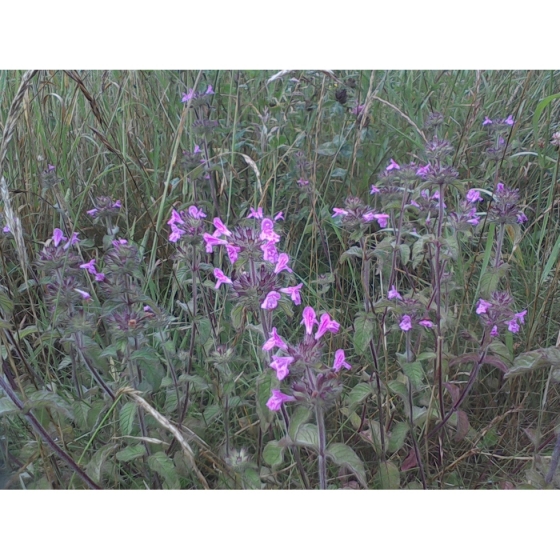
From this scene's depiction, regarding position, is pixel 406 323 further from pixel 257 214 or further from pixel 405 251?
pixel 257 214

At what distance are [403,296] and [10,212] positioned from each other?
870mm

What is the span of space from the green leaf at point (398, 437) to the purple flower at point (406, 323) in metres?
0.23

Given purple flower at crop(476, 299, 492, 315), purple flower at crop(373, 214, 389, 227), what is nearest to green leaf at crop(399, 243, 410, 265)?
purple flower at crop(373, 214, 389, 227)

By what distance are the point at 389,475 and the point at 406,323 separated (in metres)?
0.34

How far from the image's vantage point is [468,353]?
1.35 metres

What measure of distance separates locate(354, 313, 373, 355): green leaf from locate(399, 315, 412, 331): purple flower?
2.7 inches

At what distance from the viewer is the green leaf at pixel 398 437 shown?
1.31 metres

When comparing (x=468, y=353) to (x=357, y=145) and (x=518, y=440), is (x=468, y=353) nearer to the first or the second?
(x=518, y=440)

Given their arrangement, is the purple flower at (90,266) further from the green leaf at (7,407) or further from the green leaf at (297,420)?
the green leaf at (297,420)

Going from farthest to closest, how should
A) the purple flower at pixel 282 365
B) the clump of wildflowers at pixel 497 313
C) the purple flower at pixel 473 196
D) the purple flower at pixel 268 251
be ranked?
the purple flower at pixel 473 196 → the clump of wildflowers at pixel 497 313 → the purple flower at pixel 268 251 → the purple flower at pixel 282 365

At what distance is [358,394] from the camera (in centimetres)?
129

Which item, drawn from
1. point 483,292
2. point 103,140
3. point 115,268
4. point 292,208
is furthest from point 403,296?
point 103,140

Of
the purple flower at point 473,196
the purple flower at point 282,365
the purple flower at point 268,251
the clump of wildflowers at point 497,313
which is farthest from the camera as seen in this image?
the purple flower at point 473,196

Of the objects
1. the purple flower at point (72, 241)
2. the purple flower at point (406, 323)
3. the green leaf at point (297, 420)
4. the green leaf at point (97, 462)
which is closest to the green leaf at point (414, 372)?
the purple flower at point (406, 323)
